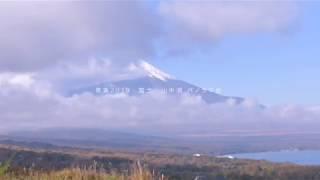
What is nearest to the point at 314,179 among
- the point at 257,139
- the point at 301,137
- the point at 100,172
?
the point at 100,172

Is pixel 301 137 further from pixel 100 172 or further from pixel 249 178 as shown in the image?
pixel 100 172

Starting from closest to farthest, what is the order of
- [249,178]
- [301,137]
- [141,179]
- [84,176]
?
[141,179] → [84,176] → [249,178] → [301,137]

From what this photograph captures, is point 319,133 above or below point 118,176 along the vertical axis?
above

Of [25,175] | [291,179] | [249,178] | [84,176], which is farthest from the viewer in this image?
[291,179]

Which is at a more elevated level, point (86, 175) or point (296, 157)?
point (296, 157)

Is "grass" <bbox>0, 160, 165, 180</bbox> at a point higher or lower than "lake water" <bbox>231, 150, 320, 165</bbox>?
lower

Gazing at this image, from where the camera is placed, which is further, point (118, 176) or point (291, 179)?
point (291, 179)

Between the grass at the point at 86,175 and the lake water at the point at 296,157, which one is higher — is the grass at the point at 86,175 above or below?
below

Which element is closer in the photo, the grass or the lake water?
→ the grass

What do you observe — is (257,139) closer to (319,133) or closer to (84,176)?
(319,133)

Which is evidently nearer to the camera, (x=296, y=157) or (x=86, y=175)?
(x=86, y=175)

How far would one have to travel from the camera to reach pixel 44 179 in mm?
10344

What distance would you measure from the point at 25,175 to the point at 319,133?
175010 mm

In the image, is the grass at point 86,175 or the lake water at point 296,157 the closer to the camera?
the grass at point 86,175
